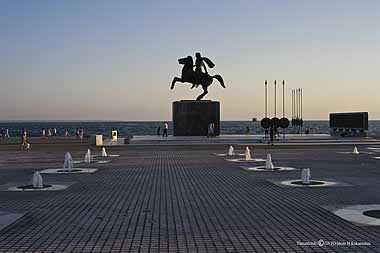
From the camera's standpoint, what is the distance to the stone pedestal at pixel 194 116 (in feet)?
127

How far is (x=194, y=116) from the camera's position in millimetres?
38906

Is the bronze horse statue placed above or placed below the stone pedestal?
above

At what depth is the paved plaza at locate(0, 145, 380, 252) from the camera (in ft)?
22.5

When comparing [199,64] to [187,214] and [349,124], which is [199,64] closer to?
[349,124]

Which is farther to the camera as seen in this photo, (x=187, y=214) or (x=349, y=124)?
(x=349, y=124)

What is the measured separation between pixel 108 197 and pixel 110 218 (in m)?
2.53

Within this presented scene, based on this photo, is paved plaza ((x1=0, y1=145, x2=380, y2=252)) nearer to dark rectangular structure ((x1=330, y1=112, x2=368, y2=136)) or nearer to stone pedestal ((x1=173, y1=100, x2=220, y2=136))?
stone pedestal ((x1=173, y1=100, x2=220, y2=136))

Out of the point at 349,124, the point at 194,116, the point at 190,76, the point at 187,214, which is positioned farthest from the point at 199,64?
the point at 187,214

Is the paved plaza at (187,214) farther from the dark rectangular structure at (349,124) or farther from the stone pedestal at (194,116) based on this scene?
the dark rectangular structure at (349,124)

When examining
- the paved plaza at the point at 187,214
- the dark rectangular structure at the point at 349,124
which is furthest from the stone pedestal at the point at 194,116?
the paved plaza at the point at 187,214

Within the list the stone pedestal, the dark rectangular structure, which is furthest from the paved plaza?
the dark rectangular structure

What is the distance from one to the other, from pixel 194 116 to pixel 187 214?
29983mm

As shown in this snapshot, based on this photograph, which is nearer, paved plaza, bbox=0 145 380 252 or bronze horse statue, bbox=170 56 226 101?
paved plaza, bbox=0 145 380 252

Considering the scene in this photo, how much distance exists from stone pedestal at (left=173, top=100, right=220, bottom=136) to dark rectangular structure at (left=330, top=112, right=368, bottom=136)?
12.9m
